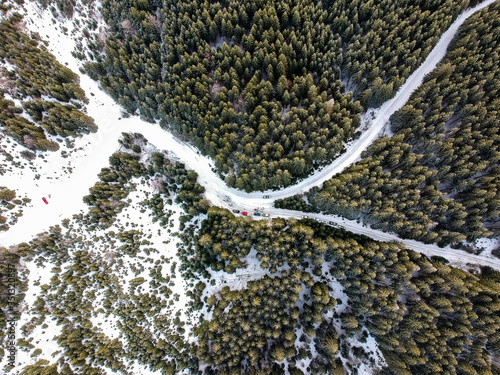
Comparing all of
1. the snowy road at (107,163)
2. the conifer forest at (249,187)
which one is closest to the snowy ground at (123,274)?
the conifer forest at (249,187)

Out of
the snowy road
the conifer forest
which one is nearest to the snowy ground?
the conifer forest

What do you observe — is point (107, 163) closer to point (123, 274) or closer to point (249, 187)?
point (123, 274)

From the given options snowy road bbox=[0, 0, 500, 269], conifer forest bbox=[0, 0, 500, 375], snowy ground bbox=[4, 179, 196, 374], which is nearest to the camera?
conifer forest bbox=[0, 0, 500, 375]

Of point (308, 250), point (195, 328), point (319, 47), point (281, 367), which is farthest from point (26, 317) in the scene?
point (319, 47)

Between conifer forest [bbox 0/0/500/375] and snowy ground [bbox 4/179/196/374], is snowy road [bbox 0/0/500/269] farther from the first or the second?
snowy ground [bbox 4/179/196/374]

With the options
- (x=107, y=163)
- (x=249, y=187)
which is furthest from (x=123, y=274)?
(x=249, y=187)

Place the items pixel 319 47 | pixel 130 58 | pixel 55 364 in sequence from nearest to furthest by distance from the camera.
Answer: pixel 55 364
pixel 319 47
pixel 130 58

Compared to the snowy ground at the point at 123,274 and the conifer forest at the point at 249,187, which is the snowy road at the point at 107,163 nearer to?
the conifer forest at the point at 249,187

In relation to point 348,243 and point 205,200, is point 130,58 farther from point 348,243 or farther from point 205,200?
point 348,243
